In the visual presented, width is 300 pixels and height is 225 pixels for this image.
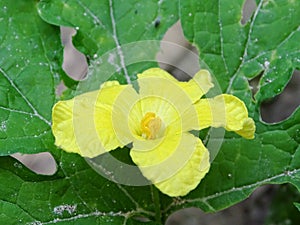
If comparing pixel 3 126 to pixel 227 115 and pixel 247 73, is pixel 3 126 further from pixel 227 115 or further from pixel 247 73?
pixel 247 73

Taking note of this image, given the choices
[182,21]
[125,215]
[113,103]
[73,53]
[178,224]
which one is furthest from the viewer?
[73,53]

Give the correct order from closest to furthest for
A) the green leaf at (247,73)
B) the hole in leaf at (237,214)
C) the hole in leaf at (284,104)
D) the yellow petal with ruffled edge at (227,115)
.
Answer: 1. the yellow petal with ruffled edge at (227,115)
2. the green leaf at (247,73)
3. the hole in leaf at (237,214)
4. the hole in leaf at (284,104)

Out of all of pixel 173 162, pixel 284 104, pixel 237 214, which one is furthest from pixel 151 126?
pixel 284 104

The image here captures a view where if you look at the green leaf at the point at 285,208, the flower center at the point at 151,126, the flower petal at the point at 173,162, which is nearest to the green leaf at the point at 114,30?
the flower center at the point at 151,126

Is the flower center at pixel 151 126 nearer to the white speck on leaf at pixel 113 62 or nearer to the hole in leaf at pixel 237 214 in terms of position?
the white speck on leaf at pixel 113 62

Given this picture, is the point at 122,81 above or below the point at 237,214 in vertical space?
above

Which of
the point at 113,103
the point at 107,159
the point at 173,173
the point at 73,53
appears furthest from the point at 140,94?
the point at 73,53

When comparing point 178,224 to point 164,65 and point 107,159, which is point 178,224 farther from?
point 107,159
